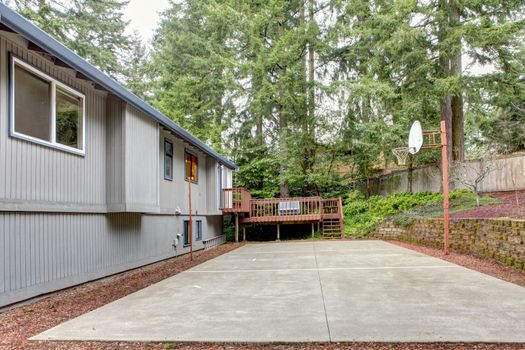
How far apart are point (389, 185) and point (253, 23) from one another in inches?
426

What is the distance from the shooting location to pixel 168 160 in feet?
31.6

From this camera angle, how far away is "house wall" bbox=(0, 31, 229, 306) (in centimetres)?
455

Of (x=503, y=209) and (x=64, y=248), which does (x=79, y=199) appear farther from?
(x=503, y=209)

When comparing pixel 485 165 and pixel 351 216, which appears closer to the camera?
pixel 485 165

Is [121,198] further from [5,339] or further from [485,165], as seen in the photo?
[485,165]

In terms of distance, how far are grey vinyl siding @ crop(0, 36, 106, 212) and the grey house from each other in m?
0.02

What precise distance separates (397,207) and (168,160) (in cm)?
1026

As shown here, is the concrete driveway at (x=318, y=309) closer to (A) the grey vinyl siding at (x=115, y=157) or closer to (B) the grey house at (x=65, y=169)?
(B) the grey house at (x=65, y=169)

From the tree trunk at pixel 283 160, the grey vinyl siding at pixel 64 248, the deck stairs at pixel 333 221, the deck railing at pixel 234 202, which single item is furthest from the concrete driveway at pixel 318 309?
the tree trunk at pixel 283 160

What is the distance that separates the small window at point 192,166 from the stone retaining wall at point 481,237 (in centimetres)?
774

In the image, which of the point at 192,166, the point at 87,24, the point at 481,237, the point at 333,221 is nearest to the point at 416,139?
the point at 481,237

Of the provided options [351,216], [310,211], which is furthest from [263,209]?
[351,216]

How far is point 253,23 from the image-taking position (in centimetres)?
1795

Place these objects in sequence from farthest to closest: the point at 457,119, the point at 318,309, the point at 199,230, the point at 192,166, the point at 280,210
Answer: the point at 280,210
the point at 457,119
the point at 199,230
the point at 192,166
the point at 318,309
